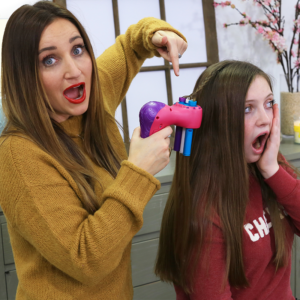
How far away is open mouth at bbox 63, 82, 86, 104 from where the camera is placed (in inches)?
34.5

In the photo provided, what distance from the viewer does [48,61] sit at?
850mm

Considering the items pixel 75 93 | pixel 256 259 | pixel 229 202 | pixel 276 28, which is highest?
pixel 276 28

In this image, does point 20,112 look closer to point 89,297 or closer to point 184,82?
point 89,297

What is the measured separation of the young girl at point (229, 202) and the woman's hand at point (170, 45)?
94 millimetres

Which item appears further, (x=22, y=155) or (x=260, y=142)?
(x=260, y=142)

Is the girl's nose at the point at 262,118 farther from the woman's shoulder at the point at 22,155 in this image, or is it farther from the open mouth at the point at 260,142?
the woman's shoulder at the point at 22,155

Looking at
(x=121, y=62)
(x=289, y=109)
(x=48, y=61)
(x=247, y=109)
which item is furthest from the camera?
(x=289, y=109)

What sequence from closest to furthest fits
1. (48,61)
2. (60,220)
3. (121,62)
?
(60,220) → (48,61) → (121,62)

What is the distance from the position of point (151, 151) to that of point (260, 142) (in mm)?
399

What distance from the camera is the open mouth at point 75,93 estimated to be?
877 millimetres

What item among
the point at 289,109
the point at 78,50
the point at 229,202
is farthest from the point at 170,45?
the point at 289,109

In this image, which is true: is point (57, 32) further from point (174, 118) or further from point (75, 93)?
point (174, 118)

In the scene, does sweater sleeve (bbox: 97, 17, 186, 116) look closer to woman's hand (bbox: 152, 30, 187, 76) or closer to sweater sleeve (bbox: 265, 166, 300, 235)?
woman's hand (bbox: 152, 30, 187, 76)

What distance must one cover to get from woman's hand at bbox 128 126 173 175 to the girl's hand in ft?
1.10
